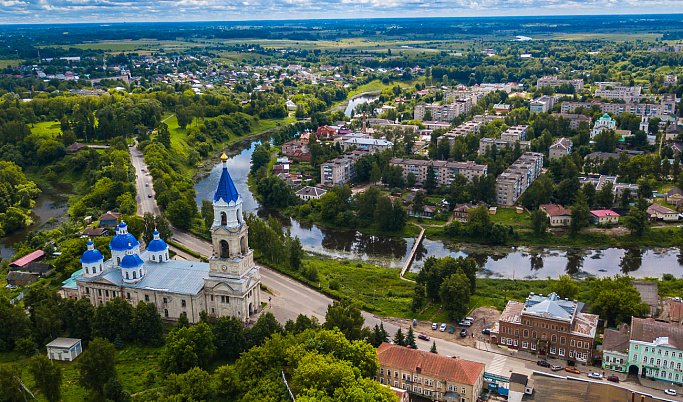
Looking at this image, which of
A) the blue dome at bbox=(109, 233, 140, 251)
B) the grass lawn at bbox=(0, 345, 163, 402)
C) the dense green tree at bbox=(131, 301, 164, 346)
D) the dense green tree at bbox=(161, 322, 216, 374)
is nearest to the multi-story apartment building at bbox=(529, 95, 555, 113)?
the blue dome at bbox=(109, 233, 140, 251)

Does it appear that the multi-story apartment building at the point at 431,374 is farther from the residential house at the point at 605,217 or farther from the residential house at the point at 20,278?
the residential house at the point at 605,217

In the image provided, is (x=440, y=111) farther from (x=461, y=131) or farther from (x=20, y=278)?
(x=20, y=278)

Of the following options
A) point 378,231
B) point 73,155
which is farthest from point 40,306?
point 73,155

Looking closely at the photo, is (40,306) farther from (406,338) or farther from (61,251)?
(406,338)

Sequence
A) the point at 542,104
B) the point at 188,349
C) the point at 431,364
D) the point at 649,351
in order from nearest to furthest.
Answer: the point at 431,364, the point at 188,349, the point at 649,351, the point at 542,104

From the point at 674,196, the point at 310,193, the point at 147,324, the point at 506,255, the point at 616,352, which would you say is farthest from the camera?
the point at 310,193

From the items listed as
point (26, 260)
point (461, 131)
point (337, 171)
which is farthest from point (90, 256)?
point (461, 131)
